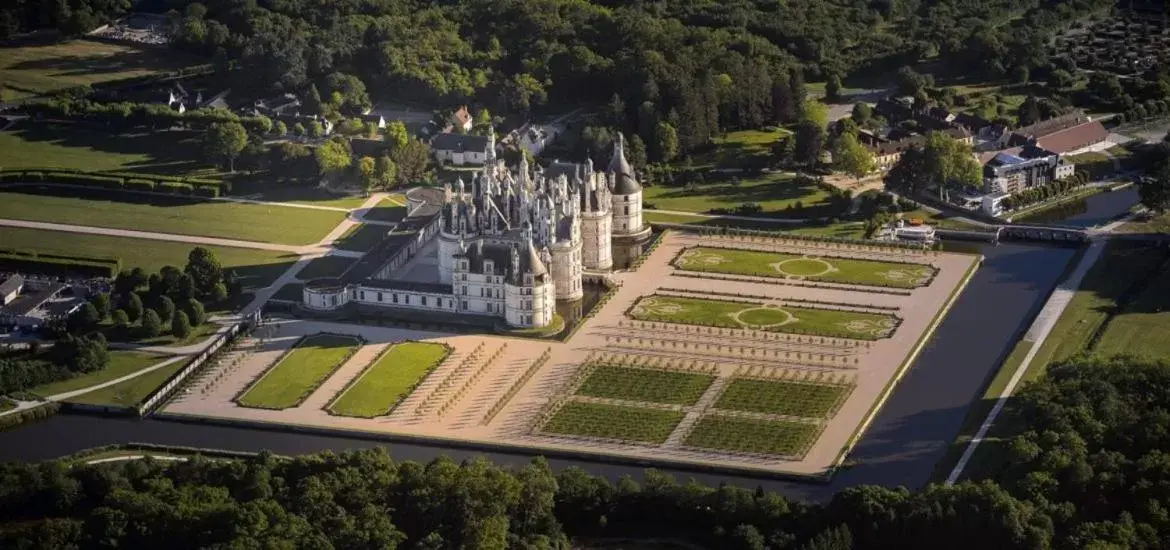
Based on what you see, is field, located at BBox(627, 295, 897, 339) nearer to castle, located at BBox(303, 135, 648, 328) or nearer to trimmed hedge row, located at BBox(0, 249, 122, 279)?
castle, located at BBox(303, 135, 648, 328)

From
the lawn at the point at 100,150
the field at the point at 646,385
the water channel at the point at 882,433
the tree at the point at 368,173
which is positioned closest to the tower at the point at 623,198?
the tree at the point at 368,173

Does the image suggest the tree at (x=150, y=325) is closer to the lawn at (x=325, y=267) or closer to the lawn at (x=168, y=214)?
the lawn at (x=325, y=267)

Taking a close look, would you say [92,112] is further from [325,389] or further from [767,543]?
[767,543]

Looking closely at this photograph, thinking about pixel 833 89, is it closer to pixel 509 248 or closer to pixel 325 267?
pixel 509 248

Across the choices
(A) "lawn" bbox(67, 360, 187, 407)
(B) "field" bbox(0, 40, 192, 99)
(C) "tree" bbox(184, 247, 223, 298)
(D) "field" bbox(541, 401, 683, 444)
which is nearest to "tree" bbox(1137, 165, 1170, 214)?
(D) "field" bbox(541, 401, 683, 444)

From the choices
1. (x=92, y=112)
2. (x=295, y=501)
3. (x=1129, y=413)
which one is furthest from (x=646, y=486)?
(x=92, y=112)
